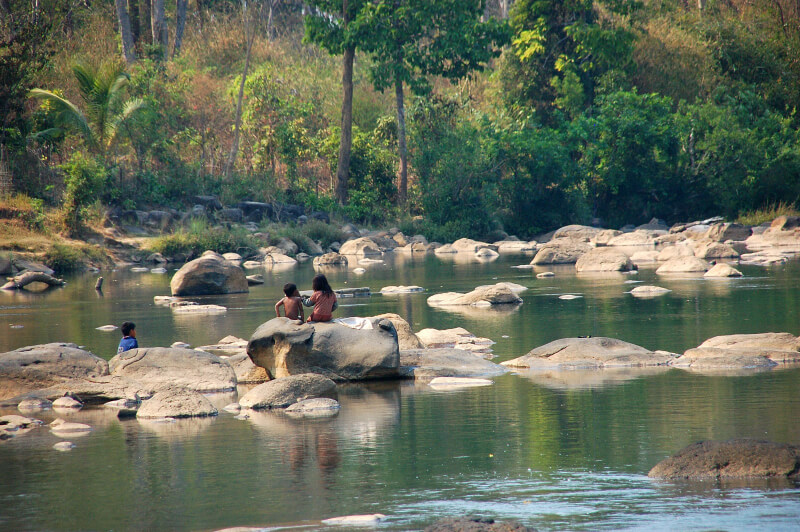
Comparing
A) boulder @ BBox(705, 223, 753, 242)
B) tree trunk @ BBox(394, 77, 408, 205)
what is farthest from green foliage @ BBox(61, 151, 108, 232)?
boulder @ BBox(705, 223, 753, 242)

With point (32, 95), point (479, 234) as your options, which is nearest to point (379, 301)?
point (32, 95)

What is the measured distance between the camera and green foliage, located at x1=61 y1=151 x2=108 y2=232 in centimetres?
2898

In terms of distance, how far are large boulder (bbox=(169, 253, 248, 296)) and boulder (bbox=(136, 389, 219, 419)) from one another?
38.2 ft

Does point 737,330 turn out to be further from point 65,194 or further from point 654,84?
point 654,84

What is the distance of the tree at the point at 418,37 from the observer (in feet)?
123

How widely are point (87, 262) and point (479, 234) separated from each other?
641 inches

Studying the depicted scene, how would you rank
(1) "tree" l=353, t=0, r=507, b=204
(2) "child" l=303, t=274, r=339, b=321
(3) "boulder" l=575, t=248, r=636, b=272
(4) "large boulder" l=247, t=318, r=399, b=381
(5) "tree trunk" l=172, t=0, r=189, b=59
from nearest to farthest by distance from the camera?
(4) "large boulder" l=247, t=318, r=399, b=381 → (2) "child" l=303, t=274, r=339, b=321 → (3) "boulder" l=575, t=248, r=636, b=272 → (1) "tree" l=353, t=0, r=507, b=204 → (5) "tree trunk" l=172, t=0, r=189, b=59

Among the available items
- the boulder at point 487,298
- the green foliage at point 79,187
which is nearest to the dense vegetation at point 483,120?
the green foliage at point 79,187

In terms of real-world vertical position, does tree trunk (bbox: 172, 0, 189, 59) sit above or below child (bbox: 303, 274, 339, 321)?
above

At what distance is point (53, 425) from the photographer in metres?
8.33

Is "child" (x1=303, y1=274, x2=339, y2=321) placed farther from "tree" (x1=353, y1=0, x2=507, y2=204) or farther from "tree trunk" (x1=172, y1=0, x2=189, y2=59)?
"tree trunk" (x1=172, y1=0, x2=189, y2=59)

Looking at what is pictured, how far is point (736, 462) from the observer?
19.5 feet

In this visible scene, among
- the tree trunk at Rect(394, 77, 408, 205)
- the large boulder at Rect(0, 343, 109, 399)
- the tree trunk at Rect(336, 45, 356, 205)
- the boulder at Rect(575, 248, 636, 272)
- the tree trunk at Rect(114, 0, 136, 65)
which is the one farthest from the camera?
the tree trunk at Rect(114, 0, 136, 65)

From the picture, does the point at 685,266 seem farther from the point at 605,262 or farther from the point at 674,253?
the point at 674,253
